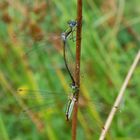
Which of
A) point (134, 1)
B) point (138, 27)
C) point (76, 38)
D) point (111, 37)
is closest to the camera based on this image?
point (76, 38)

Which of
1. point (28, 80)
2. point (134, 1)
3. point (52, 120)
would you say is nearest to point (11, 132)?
point (52, 120)

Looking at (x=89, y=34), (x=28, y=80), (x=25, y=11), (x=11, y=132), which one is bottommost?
(x=11, y=132)

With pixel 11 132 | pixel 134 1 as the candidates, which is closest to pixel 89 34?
pixel 11 132

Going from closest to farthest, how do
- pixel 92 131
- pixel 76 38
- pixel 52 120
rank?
pixel 76 38
pixel 92 131
pixel 52 120

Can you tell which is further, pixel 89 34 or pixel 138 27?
pixel 138 27

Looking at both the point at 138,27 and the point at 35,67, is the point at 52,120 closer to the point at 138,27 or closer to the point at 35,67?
the point at 35,67

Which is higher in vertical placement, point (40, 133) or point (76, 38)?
point (76, 38)
